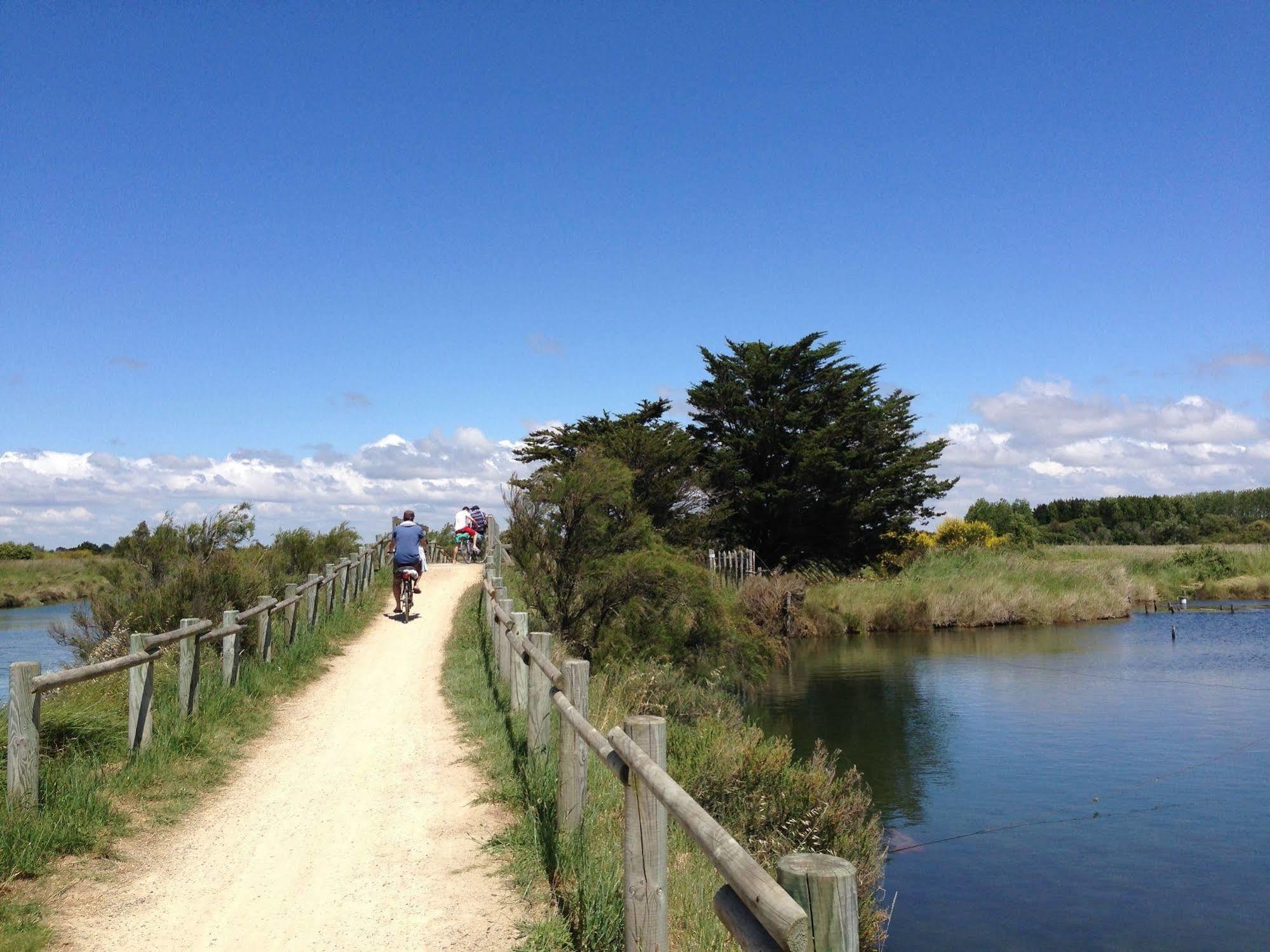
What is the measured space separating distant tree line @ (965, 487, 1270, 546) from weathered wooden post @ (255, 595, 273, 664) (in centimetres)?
7017

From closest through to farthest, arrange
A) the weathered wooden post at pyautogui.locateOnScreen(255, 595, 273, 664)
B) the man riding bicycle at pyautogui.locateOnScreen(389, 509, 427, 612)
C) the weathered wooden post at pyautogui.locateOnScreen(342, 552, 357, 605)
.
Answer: the weathered wooden post at pyautogui.locateOnScreen(255, 595, 273, 664), the man riding bicycle at pyautogui.locateOnScreen(389, 509, 427, 612), the weathered wooden post at pyautogui.locateOnScreen(342, 552, 357, 605)

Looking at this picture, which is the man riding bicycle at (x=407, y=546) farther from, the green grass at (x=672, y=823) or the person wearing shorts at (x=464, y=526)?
the person wearing shorts at (x=464, y=526)

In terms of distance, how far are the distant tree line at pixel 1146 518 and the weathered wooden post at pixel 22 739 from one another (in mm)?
75947

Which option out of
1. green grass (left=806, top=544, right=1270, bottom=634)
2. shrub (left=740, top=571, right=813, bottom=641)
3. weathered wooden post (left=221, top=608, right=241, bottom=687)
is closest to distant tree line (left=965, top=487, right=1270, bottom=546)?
green grass (left=806, top=544, right=1270, bottom=634)

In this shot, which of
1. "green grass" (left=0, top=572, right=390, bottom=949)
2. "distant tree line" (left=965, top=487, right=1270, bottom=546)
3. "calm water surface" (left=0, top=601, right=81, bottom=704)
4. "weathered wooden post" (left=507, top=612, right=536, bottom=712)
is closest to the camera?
"green grass" (left=0, top=572, right=390, bottom=949)

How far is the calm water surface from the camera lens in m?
17.9

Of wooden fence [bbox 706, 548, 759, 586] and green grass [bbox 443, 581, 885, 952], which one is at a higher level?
wooden fence [bbox 706, 548, 759, 586]

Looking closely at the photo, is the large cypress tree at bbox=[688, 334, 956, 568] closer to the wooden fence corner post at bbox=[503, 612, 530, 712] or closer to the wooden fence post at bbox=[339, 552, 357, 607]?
the wooden fence post at bbox=[339, 552, 357, 607]

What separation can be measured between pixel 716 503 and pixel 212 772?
98.5 feet

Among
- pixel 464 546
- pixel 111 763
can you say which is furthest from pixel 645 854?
pixel 464 546

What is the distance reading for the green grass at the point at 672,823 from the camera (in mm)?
5367

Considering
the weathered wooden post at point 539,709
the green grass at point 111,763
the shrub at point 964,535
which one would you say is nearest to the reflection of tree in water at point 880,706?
the weathered wooden post at point 539,709

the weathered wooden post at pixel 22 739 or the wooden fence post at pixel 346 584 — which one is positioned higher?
the wooden fence post at pixel 346 584

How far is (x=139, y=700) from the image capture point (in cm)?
861
